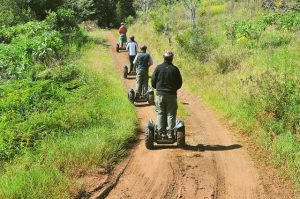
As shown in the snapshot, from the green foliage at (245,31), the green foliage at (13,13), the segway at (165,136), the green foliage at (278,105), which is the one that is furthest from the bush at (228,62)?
the green foliage at (13,13)

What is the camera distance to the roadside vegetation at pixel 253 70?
10438 millimetres

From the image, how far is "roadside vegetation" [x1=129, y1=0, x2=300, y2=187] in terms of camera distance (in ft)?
34.2

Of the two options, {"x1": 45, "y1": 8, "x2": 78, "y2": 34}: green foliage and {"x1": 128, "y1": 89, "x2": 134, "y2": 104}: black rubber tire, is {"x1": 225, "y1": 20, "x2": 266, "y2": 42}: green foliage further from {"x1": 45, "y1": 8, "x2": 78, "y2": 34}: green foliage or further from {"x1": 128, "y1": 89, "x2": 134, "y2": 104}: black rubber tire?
{"x1": 45, "y1": 8, "x2": 78, "y2": 34}: green foliage

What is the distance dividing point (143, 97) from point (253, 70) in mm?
4522

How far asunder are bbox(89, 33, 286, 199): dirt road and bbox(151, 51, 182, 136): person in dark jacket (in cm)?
58

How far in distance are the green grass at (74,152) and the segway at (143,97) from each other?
0.85 m

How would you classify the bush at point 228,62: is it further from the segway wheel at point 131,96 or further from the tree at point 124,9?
the tree at point 124,9

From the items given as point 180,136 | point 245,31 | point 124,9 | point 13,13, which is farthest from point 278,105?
point 124,9

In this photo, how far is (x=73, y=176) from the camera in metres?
7.93

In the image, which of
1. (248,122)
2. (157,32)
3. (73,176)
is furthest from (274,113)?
(157,32)

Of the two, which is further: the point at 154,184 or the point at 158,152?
the point at 158,152

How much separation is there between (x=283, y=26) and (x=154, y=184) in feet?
51.6

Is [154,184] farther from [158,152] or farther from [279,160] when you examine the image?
[279,160]

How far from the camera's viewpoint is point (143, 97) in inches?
579
